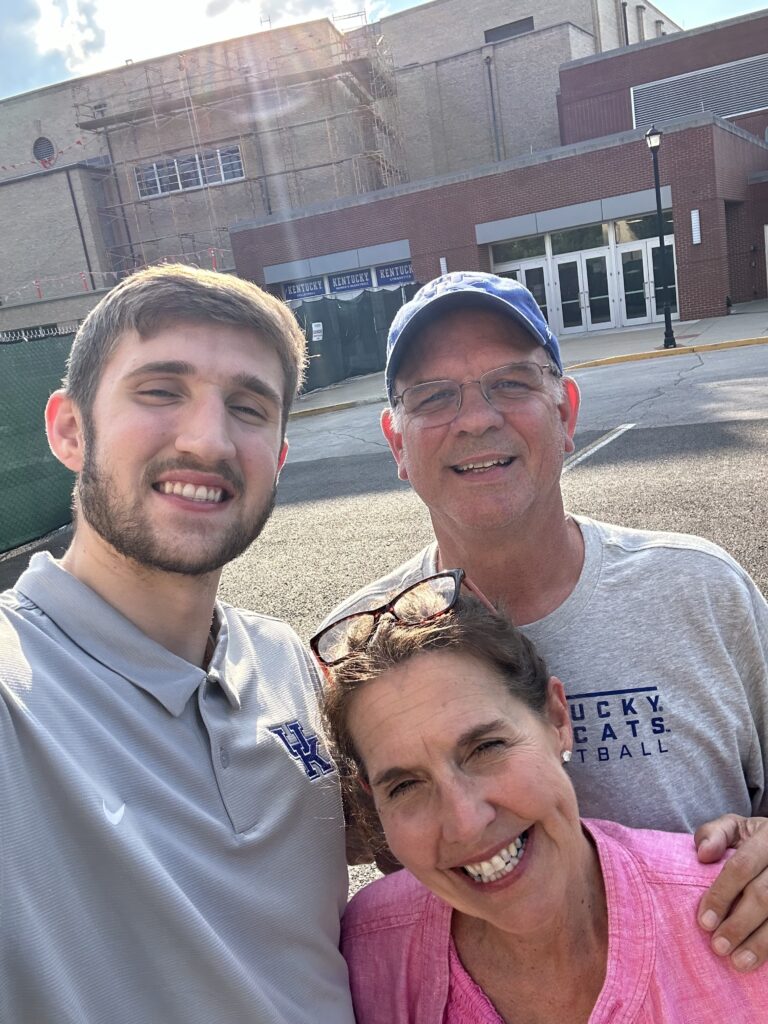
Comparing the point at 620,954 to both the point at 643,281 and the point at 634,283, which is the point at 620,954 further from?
the point at 634,283

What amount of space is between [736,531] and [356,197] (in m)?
25.9

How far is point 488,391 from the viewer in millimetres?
2059

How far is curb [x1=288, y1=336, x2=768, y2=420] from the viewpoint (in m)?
18.1

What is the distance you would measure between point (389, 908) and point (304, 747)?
1.31 ft

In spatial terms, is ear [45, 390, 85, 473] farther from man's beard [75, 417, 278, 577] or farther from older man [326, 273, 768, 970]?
older man [326, 273, 768, 970]

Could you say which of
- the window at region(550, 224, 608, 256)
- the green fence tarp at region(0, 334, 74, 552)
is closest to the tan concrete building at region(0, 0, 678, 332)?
the window at region(550, 224, 608, 256)

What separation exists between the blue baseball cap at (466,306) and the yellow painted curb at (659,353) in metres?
16.8

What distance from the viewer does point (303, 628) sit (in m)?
5.55

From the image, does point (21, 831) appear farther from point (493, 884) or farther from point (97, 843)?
point (493, 884)

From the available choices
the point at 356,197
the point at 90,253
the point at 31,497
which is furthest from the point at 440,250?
the point at 31,497

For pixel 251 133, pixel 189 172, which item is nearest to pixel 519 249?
pixel 251 133

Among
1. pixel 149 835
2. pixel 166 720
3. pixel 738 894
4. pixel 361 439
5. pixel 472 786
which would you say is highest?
pixel 166 720

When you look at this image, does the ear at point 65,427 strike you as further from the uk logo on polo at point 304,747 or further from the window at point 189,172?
the window at point 189,172

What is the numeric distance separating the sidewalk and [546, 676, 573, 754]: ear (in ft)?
56.7
